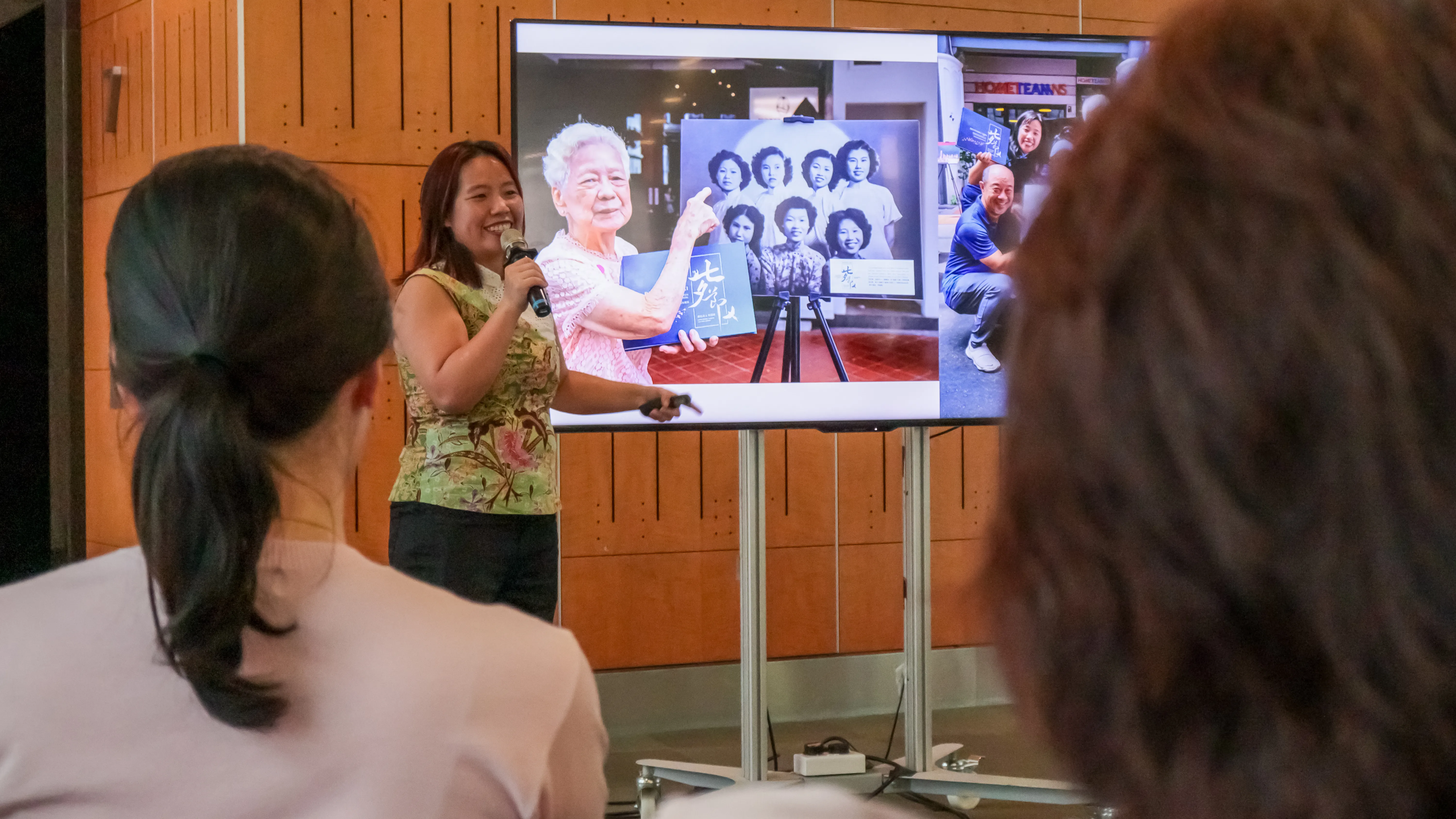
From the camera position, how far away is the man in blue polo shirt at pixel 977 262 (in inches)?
135

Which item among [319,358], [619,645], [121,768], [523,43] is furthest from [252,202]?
[619,645]

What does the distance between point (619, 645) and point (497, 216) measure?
237 centimetres

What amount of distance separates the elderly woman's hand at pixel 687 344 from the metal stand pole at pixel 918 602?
0.73 metres

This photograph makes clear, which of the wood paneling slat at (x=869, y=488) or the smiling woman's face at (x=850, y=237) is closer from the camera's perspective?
the smiling woman's face at (x=850, y=237)

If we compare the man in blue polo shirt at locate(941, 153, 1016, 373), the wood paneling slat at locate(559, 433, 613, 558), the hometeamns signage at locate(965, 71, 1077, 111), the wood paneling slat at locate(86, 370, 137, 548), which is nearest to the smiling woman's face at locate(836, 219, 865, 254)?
the man in blue polo shirt at locate(941, 153, 1016, 373)

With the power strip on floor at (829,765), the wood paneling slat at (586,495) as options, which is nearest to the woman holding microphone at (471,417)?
the power strip on floor at (829,765)

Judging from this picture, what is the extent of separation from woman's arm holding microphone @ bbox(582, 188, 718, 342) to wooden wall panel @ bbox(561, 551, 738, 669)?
5.59 ft

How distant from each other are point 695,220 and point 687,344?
33 cm

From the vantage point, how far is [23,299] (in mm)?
5238

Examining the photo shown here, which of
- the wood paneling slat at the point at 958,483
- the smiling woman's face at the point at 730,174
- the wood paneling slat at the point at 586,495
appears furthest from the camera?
the wood paneling slat at the point at 958,483

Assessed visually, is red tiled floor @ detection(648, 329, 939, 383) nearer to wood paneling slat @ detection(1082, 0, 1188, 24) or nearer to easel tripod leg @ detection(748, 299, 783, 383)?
easel tripod leg @ detection(748, 299, 783, 383)

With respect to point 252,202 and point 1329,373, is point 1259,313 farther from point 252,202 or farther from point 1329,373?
point 252,202

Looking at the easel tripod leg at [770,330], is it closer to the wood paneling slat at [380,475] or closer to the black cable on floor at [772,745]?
the black cable on floor at [772,745]

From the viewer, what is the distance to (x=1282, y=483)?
0.98 feet
